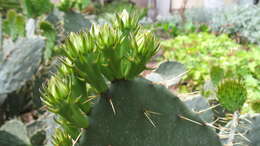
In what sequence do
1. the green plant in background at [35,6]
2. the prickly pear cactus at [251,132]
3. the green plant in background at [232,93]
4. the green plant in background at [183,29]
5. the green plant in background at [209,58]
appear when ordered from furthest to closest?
the green plant in background at [183,29]
the green plant in background at [209,58]
the green plant in background at [35,6]
the prickly pear cactus at [251,132]
the green plant in background at [232,93]

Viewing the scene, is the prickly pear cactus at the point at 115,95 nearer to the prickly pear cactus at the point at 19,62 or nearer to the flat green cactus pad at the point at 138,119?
the flat green cactus pad at the point at 138,119

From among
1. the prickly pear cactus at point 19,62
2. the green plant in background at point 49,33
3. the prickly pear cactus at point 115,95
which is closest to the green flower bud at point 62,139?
the prickly pear cactus at point 115,95

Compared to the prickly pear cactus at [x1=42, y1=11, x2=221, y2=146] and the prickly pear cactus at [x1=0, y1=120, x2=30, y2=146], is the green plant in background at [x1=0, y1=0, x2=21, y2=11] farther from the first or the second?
the prickly pear cactus at [x1=42, y1=11, x2=221, y2=146]

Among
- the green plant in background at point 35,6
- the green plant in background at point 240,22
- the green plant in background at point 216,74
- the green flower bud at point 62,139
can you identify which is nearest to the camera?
the green flower bud at point 62,139

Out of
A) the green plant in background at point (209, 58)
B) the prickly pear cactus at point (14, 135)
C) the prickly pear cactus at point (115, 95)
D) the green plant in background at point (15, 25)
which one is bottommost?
the green plant in background at point (209, 58)

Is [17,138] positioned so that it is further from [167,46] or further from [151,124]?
[167,46]

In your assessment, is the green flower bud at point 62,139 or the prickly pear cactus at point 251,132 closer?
the green flower bud at point 62,139

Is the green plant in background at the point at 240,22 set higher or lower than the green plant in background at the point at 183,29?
higher

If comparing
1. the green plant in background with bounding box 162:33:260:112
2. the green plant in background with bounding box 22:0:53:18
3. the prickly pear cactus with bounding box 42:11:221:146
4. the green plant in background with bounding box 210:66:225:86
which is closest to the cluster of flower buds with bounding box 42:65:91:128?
the prickly pear cactus with bounding box 42:11:221:146
